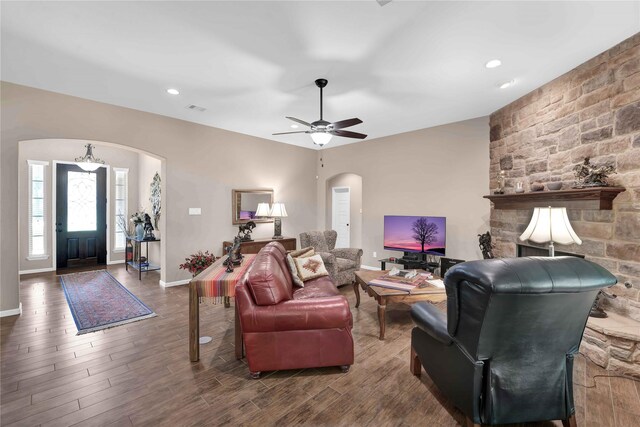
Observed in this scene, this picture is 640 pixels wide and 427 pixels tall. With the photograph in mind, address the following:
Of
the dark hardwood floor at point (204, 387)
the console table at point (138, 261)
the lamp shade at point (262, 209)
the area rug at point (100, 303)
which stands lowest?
the dark hardwood floor at point (204, 387)

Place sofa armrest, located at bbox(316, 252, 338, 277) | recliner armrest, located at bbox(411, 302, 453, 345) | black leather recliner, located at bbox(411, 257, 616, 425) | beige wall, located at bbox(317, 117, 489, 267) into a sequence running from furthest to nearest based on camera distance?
beige wall, located at bbox(317, 117, 489, 267) → sofa armrest, located at bbox(316, 252, 338, 277) → recliner armrest, located at bbox(411, 302, 453, 345) → black leather recliner, located at bbox(411, 257, 616, 425)

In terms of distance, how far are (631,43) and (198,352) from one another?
16.3 feet

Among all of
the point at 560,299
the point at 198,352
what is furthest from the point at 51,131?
the point at 560,299

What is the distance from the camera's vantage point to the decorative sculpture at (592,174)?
8.88ft

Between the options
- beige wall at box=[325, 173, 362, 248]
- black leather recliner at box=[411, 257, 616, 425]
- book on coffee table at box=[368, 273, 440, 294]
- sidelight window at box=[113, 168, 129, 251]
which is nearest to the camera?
black leather recliner at box=[411, 257, 616, 425]

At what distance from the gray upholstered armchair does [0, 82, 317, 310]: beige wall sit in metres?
1.56

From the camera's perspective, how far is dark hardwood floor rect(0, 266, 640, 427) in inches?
73.8

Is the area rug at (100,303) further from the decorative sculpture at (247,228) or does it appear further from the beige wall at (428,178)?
the beige wall at (428,178)

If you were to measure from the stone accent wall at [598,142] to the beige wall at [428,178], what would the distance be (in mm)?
812

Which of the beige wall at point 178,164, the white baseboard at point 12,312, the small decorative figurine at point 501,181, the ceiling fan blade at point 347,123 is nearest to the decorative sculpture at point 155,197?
the beige wall at point 178,164

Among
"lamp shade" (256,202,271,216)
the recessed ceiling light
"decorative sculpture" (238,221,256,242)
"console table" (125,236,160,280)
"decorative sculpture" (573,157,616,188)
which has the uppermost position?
the recessed ceiling light

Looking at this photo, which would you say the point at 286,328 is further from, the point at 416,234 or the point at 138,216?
the point at 138,216

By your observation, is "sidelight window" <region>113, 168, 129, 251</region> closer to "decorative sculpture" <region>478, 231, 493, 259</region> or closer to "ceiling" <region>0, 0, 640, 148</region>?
"ceiling" <region>0, 0, 640, 148</region>

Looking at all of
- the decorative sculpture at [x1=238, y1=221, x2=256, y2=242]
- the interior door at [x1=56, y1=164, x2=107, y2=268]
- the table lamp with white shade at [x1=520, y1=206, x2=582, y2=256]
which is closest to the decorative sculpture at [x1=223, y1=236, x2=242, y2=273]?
the decorative sculpture at [x1=238, y1=221, x2=256, y2=242]
